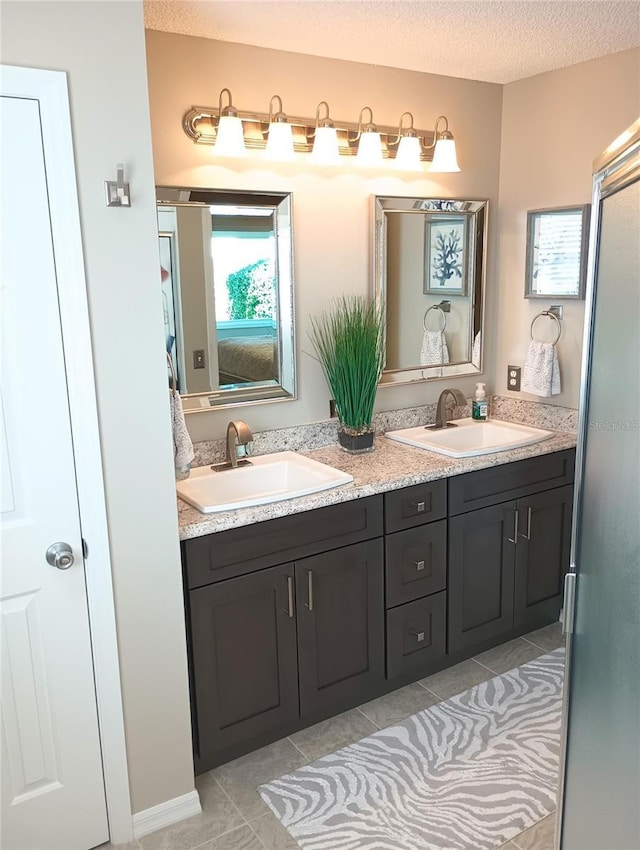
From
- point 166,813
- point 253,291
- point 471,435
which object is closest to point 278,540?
point 166,813

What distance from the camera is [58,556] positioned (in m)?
1.81

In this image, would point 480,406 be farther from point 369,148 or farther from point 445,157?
point 369,148

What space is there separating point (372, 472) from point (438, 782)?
103 cm

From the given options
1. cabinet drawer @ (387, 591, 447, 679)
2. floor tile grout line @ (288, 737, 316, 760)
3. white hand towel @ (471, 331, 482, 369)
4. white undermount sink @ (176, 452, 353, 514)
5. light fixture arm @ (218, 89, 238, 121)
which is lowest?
floor tile grout line @ (288, 737, 316, 760)

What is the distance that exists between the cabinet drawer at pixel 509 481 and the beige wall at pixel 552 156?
0.33m

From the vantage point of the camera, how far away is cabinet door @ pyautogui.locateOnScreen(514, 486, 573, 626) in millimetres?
2916

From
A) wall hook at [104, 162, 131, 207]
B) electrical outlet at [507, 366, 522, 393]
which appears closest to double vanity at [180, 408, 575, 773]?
electrical outlet at [507, 366, 522, 393]

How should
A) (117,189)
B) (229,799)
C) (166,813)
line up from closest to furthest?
(117,189) → (166,813) → (229,799)

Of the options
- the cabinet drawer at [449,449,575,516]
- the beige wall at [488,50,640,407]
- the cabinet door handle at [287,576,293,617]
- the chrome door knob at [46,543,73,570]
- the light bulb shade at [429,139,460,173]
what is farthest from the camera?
the light bulb shade at [429,139,460,173]

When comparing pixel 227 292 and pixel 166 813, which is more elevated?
pixel 227 292

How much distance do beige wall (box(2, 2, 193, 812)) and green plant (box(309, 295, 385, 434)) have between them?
100cm

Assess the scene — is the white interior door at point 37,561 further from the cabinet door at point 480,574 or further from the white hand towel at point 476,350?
the white hand towel at point 476,350

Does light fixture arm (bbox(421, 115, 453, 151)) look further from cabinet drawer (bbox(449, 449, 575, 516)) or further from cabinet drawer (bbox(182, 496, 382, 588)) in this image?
cabinet drawer (bbox(182, 496, 382, 588))

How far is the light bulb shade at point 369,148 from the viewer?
276 centimetres
